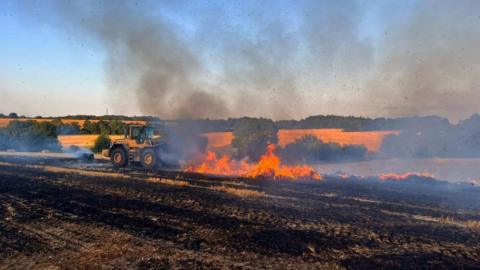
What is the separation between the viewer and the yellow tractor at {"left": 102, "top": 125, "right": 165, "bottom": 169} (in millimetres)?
23094

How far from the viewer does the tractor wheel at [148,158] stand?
23.1 metres

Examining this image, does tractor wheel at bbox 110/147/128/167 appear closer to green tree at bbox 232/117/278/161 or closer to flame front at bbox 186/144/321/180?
flame front at bbox 186/144/321/180

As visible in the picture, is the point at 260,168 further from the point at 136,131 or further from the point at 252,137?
the point at 252,137

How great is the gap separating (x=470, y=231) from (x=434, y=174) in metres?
21.8

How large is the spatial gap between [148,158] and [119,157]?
1805 millimetres

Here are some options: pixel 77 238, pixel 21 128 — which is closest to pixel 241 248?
pixel 77 238

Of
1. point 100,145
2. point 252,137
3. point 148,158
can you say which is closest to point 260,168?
point 148,158

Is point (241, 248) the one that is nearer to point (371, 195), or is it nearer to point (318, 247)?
point (318, 247)

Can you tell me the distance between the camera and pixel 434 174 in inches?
1192

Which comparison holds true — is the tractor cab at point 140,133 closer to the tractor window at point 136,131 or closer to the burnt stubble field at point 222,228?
the tractor window at point 136,131

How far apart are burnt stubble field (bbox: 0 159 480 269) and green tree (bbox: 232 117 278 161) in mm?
14663

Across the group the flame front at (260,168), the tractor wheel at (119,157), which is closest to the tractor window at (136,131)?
the tractor wheel at (119,157)

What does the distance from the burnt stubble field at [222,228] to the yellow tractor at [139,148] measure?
22.1 feet

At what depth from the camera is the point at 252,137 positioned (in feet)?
113
